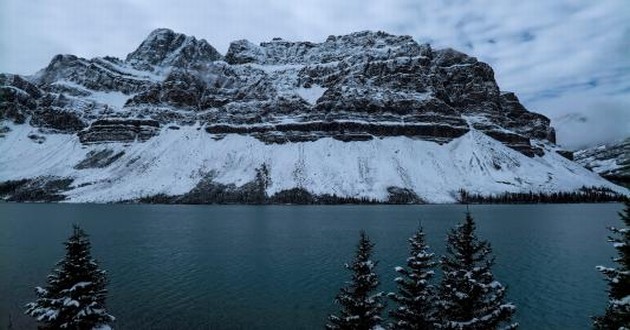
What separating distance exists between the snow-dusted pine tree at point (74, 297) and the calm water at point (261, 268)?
21.0m

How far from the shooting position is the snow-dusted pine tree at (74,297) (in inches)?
1056

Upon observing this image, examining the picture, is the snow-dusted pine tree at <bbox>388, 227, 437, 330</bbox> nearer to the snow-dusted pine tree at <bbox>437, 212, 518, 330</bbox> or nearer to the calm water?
the snow-dusted pine tree at <bbox>437, 212, 518, 330</bbox>

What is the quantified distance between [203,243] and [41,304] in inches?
3106

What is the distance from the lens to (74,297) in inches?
1078

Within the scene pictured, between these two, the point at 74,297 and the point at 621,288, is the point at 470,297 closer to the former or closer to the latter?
the point at 621,288

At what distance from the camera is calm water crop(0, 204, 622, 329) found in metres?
52.1

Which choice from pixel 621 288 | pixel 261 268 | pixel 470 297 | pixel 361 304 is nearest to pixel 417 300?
pixel 470 297

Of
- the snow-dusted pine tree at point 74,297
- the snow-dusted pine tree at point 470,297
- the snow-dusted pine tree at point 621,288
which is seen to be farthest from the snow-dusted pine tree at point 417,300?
the snow-dusted pine tree at point 74,297

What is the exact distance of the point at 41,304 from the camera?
90.5 ft

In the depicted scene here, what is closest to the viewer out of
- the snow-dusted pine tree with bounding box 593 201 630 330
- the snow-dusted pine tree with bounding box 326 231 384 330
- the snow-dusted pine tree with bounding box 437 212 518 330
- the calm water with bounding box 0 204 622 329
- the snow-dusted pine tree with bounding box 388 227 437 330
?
the snow-dusted pine tree with bounding box 593 201 630 330

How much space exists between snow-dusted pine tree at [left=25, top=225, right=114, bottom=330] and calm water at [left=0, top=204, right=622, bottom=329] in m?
21.0

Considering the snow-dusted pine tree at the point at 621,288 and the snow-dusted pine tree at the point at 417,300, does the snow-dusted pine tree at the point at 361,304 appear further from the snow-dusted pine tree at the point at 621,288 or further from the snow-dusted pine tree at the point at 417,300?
the snow-dusted pine tree at the point at 621,288

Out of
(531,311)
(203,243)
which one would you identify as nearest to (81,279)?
(531,311)

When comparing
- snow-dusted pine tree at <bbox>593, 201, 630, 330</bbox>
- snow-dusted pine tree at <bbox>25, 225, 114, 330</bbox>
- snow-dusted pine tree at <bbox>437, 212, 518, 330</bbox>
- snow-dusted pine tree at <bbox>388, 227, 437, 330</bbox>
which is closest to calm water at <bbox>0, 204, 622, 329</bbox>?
snow-dusted pine tree at <bbox>25, 225, 114, 330</bbox>
